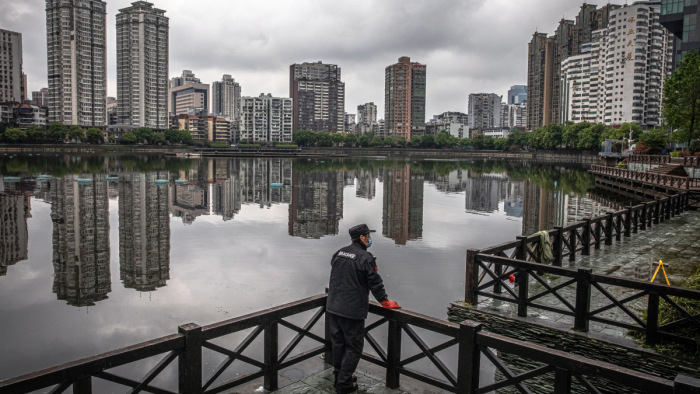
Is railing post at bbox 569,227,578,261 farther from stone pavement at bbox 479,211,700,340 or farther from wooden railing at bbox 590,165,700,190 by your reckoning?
wooden railing at bbox 590,165,700,190

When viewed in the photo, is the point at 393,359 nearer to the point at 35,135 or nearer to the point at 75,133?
the point at 35,135

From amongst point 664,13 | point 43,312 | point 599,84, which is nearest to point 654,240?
point 43,312

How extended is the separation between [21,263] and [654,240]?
26.6m

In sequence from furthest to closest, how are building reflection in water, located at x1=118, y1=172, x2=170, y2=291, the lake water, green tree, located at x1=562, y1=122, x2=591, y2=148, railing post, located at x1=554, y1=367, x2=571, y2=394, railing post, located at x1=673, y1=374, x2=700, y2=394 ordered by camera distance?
green tree, located at x1=562, y1=122, x2=591, y2=148 < building reflection in water, located at x1=118, y1=172, x2=170, y2=291 < the lake water < railing post, located at x1=554, y1=367, x2=571, y2=394 < railing post, located at x1=673, y1=374, x2=700, y2=394

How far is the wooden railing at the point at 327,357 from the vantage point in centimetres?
589

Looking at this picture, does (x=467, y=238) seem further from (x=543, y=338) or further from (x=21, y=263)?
(x=21, y=263)

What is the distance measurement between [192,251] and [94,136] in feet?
606

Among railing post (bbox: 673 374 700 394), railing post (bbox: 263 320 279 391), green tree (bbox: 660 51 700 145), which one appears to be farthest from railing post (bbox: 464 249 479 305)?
green tree (bbox: 660 51 700 145)

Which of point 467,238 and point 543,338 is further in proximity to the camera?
point 467,238

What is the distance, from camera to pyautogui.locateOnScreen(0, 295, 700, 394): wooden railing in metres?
5.89

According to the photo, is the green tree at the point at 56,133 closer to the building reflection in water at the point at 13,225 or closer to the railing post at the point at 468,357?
the building reflection in water at the point at 13,225

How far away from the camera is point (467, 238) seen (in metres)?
28.5

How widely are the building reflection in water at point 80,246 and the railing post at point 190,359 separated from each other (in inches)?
404

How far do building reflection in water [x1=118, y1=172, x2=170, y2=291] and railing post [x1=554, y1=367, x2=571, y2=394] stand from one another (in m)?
14.2
